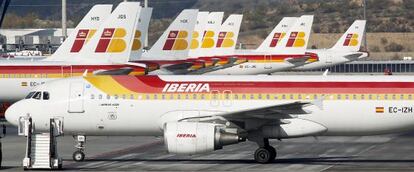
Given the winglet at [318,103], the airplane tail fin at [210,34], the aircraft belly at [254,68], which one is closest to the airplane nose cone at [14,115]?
the winglet at [318,103]

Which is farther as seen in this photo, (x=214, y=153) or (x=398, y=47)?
(x=398, y=47)

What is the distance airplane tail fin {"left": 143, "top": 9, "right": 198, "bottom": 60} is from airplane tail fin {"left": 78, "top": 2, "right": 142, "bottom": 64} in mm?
7572

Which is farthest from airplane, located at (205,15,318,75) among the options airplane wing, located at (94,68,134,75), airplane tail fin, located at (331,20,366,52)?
airplane wing, located at (94,68,134,75)

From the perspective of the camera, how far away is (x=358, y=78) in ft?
140

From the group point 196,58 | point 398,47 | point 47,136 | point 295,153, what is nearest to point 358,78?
point 295,153

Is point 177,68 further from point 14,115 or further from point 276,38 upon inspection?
point 276,38

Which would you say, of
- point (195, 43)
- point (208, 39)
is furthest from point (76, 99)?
point (208, 39)

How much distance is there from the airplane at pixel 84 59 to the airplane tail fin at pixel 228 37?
26.9 metres

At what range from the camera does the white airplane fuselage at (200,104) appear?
4175cm

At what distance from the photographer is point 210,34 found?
92.5 meters

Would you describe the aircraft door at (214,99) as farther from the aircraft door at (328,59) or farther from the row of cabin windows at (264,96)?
the aircraft door at (328,59)

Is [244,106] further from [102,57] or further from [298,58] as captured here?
[298,58]

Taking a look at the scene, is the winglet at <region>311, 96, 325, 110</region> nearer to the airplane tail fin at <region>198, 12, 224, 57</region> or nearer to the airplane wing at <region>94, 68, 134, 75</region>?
the airplane wing at <region>94, 68, 134, 75</region>

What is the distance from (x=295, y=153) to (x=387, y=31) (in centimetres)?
14136
